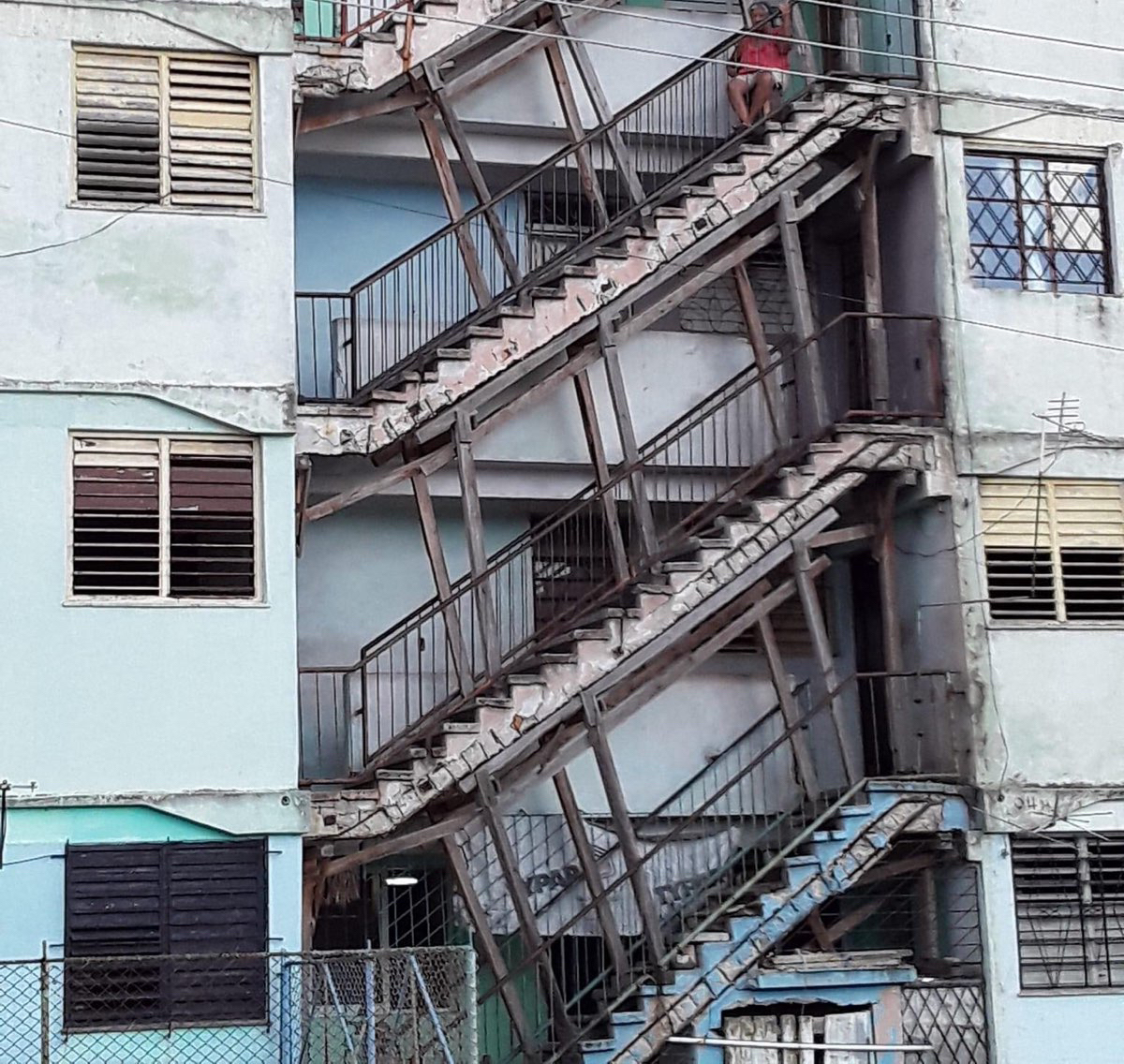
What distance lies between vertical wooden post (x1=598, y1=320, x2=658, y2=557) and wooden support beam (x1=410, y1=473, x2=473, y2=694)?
2.14m

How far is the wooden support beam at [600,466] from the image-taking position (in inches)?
861

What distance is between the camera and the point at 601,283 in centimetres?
2144

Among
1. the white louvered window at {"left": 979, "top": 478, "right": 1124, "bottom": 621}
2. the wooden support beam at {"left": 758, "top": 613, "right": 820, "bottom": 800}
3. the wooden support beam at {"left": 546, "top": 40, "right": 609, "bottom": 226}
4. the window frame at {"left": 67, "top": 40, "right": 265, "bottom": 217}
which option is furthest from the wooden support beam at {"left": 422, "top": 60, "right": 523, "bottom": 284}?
the white louvered window at {"left": 979, "top": 478, "right": 1124, "bottom": 621}

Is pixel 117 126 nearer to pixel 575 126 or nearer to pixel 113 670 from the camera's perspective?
pixel 113 670

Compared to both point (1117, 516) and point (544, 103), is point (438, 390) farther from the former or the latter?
point (1117, 516)

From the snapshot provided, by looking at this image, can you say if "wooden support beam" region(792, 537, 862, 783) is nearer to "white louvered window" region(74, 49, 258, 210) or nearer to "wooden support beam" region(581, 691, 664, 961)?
"wooden support beam" region(581, 691, 664, 961)

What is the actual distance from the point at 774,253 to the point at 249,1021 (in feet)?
37.4

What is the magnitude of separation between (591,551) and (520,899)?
413 cm

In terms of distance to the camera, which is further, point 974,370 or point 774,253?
point 774,253

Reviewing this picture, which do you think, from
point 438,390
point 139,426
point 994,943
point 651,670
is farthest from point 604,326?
point 994,943

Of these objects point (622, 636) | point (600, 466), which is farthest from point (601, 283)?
point (622, 636)

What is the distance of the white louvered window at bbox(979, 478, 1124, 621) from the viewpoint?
2231cm

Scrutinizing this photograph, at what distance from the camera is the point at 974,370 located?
73.6ft

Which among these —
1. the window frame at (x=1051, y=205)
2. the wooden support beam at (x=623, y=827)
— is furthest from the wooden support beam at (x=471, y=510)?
the window frame at (x=1051, y=205)
